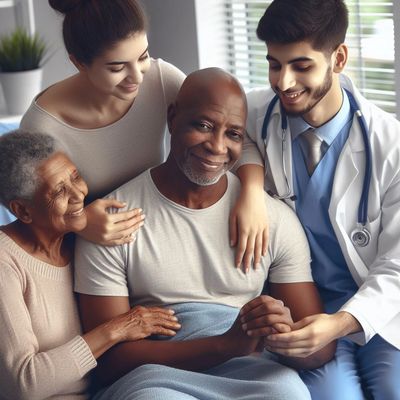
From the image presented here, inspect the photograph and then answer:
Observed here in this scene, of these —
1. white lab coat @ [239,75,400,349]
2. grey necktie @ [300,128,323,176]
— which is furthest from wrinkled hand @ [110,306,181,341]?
grey necktie @ [300,128,323,176]

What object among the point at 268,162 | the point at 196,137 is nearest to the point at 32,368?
the point at 196,137

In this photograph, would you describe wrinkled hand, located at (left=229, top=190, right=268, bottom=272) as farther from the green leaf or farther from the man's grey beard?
the green leaf

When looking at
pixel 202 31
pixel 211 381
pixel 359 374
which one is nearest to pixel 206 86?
pixel 211 381

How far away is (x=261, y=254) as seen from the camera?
7.18 feet

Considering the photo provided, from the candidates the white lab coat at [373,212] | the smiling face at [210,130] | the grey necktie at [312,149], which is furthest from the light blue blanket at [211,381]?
the grey necktie at [312,149]

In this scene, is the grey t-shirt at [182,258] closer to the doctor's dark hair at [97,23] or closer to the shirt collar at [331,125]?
the shirt collar at [331,125]

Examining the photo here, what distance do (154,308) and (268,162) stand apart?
0.49 meters

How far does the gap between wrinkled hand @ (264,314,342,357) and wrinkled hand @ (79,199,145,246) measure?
16.4 inches

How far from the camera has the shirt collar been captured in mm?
2260

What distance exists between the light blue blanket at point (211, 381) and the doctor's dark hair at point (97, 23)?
0.70m

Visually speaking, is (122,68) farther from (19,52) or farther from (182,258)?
(19,52)

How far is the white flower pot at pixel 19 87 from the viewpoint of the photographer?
3.74 meters

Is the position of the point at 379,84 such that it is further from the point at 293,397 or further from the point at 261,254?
the point at 293,397

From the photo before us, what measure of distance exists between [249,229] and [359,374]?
0.46 m
